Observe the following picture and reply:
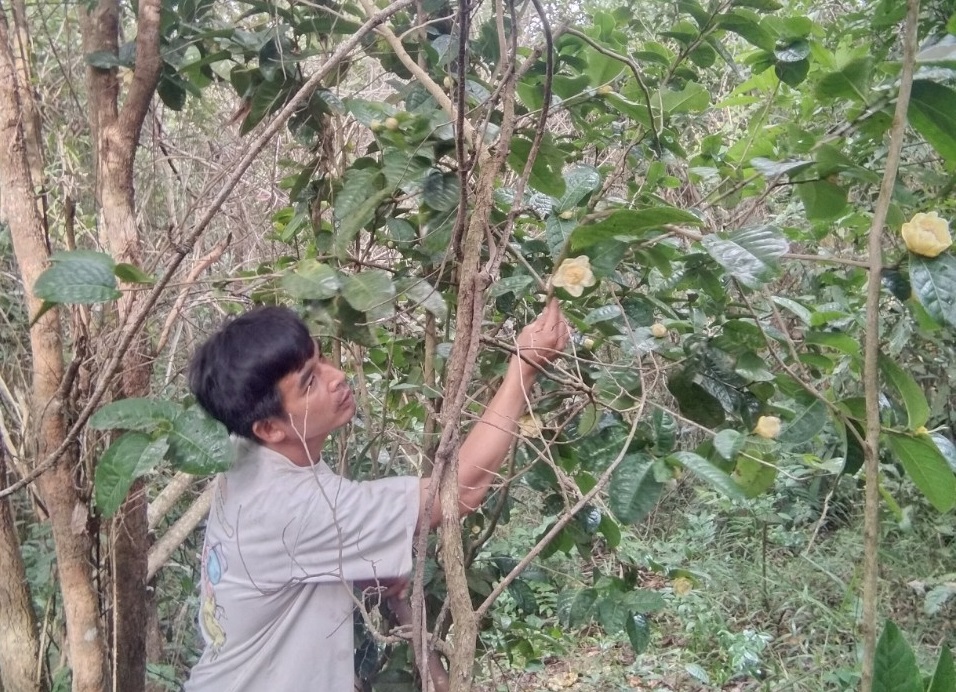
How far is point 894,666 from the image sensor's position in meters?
0.66

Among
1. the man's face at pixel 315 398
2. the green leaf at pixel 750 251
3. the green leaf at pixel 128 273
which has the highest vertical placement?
the green leaf at pixel 750 251

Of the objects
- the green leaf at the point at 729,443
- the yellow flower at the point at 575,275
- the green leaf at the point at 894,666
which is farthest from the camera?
the yellow flower at the point at 575,275

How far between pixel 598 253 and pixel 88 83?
1.07 metres

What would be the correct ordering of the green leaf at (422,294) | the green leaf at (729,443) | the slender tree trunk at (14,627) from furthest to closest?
the slender tree trunk at (14,627)
the green leaf at (422,294)
the green leaf at (729,443)

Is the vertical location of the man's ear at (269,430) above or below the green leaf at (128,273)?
below

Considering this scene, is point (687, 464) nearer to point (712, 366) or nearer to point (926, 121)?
point (712, 366)

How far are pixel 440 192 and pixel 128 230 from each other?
598 millimetres

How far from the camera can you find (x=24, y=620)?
138cm

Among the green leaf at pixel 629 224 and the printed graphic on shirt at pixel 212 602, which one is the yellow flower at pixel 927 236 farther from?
the printed graphic on shirt at pixel 212 602

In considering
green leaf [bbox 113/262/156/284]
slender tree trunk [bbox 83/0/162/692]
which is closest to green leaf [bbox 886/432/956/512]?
green leaf [bbox 113/262/156/284]

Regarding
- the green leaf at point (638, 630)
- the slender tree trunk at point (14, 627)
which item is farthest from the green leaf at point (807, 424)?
the slender tree trunk at point (14, 627)

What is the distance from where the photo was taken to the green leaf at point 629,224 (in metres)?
0.87

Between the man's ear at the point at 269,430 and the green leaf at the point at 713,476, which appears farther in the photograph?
the man's ear at the point at 269,430

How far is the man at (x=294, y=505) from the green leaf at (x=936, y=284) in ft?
1.43
